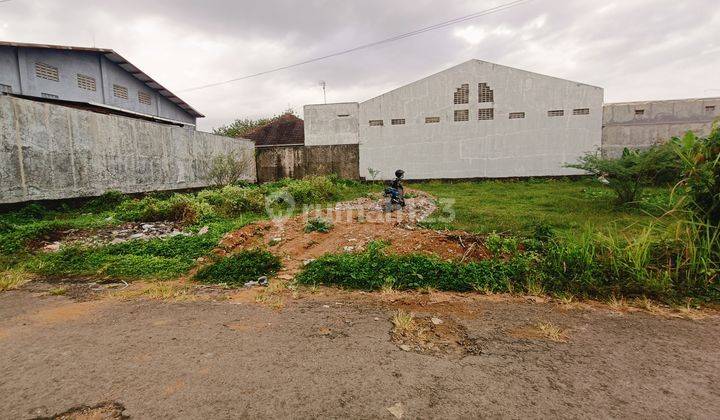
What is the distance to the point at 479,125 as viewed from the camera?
13.4 metres

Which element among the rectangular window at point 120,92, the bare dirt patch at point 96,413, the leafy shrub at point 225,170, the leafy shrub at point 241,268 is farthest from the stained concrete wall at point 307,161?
the bare dirt patch at point 96,413

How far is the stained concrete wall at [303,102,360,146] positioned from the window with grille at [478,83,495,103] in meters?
5.27

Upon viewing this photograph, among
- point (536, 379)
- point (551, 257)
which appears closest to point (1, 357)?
point (536, 379)

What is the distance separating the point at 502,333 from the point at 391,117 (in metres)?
12.6

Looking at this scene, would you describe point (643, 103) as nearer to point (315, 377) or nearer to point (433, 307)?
point (433, 307)

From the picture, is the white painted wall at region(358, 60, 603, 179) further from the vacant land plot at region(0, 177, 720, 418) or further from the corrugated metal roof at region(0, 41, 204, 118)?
the corrugated metal roof at region(0, 41, 204, 118)

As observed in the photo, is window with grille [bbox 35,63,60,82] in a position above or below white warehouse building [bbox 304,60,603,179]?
above

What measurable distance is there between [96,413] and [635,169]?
8153 millimetres

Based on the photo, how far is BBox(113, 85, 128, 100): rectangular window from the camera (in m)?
16.1

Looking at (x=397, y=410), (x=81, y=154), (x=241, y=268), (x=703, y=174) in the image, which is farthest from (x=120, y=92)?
(x=703, y=174)

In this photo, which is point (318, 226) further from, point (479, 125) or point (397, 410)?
point (479, 125)

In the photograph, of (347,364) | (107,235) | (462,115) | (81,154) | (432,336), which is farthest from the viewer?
(462,115)

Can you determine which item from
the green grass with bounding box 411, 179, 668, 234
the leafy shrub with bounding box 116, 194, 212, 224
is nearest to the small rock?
the green grass with bounding box 411, 179, 668, 234

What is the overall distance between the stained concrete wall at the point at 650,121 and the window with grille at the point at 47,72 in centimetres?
2266
